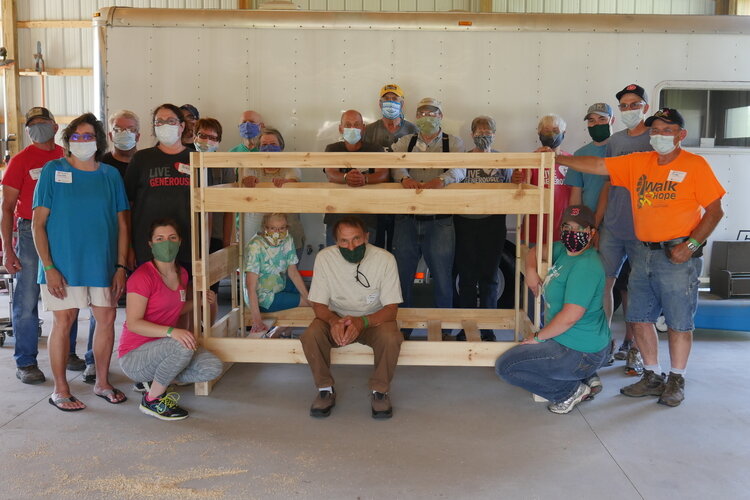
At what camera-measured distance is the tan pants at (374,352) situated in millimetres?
4184

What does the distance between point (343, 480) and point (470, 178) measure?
2.87m

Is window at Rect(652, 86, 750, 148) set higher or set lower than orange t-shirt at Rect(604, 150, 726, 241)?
higher

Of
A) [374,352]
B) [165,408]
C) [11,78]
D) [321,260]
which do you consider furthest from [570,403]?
[11,78]

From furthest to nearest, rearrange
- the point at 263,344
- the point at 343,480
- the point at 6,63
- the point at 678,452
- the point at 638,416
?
the point at 6,63 → the point at 263,344 → the point at 638,416 → the point at 678,452 → the point at 343,480

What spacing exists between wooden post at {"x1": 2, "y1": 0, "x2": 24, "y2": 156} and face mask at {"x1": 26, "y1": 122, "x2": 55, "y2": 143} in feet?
31.1

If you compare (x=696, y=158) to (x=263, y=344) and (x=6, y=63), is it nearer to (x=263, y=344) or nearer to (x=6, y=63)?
(x=263, y=344)

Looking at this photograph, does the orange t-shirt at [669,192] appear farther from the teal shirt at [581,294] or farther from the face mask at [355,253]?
the face mask at [355,253]

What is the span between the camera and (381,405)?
4.10 metres

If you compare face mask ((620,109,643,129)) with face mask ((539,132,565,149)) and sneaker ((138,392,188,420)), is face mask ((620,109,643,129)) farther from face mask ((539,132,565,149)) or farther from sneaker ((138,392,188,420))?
sneaker ((138,392,188,420))

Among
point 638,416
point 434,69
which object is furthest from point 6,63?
point 638,416

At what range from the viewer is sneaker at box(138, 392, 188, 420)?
401cm

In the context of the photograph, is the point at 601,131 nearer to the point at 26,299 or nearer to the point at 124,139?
the point at 124,139

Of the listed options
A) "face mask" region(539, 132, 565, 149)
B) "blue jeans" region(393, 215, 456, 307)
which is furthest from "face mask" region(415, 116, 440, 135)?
"face mask" region(539, 132, 565, 149)

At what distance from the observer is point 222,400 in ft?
14.4
